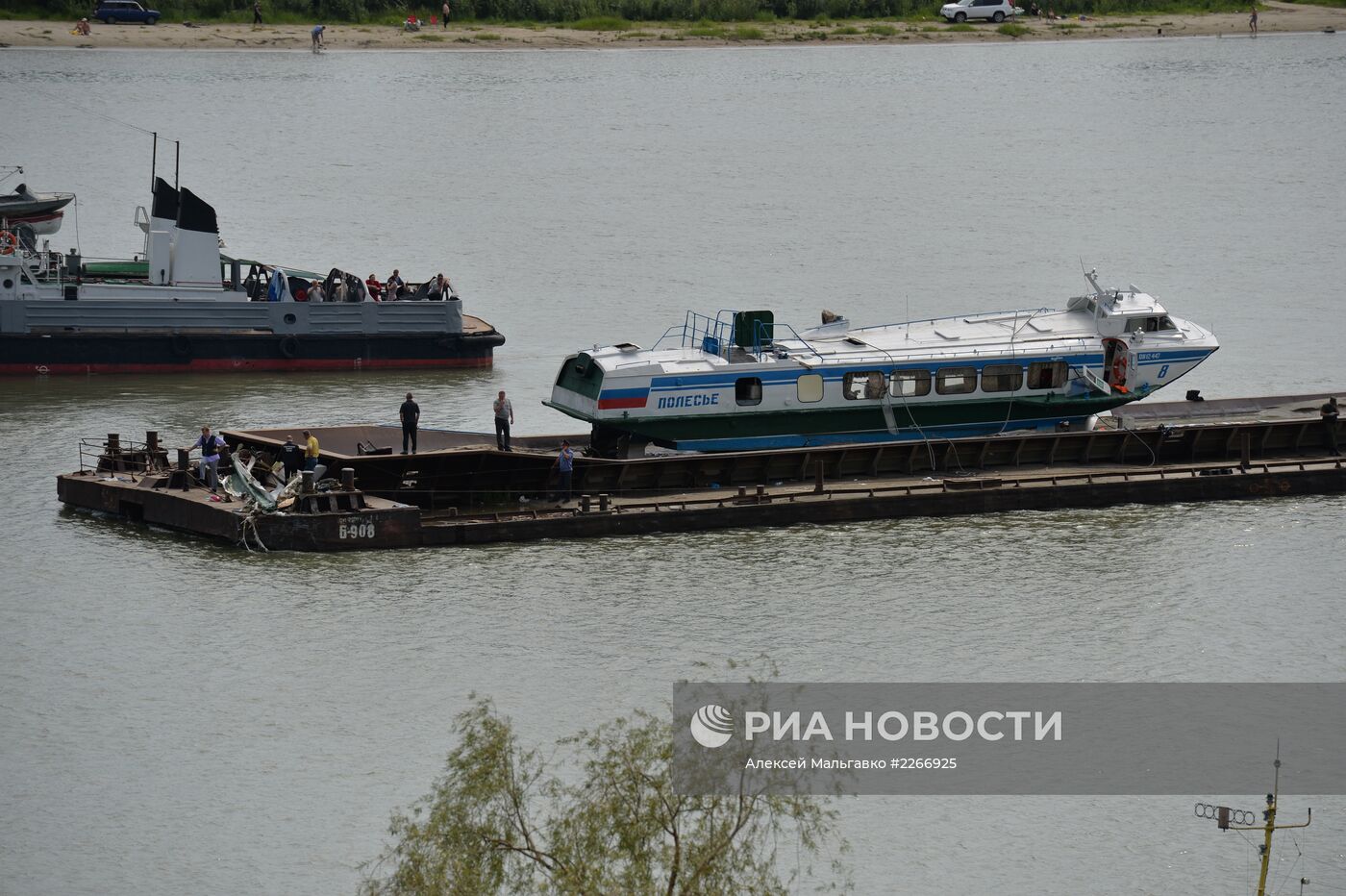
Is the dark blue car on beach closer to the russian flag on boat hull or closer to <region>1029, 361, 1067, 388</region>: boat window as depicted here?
the russian flag on boat hull

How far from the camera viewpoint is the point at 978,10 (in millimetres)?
108625

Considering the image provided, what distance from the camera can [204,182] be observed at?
7238cm

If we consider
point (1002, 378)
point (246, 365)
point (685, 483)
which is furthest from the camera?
point (246, 365)

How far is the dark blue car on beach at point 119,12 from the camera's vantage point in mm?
96688

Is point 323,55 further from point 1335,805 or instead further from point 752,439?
point 1335,805

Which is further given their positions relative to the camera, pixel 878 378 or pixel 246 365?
pixel 246 365

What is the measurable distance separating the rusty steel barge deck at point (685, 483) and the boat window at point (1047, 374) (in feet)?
3.56

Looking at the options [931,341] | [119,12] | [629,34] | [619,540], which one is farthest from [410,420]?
[629,34]

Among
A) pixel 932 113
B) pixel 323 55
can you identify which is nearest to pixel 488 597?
pixel 932 113

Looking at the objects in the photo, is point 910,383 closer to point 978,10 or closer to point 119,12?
point 119,12

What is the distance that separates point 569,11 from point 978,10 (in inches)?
961

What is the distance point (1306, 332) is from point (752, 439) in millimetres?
24041

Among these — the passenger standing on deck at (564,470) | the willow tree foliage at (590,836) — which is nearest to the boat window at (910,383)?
the passenger standing on deck at (564,470)

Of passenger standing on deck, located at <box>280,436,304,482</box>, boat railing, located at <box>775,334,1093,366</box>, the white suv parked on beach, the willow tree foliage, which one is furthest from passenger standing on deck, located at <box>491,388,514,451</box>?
the white suv parked on beach
